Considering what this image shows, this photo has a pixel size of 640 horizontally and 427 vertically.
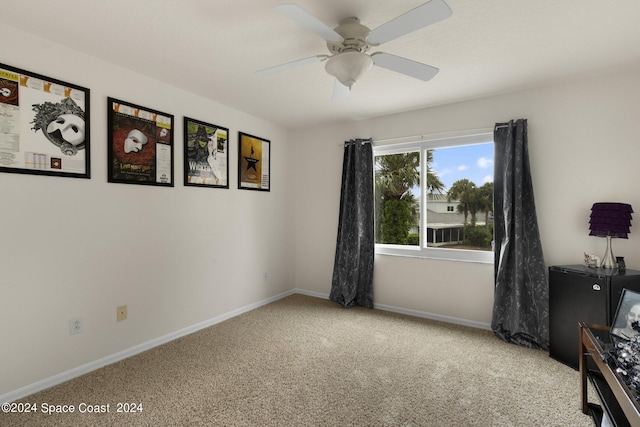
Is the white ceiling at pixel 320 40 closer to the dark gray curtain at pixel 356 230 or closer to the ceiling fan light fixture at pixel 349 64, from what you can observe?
the ceiling fan light fixture at pixel 349 64

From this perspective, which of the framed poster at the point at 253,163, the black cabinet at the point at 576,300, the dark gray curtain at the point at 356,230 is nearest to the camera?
the black cabinet at the point at 576,300

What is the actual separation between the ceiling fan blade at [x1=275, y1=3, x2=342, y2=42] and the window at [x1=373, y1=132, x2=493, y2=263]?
2210 mm

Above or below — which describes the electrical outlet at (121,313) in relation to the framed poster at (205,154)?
below

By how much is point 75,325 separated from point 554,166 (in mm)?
4192

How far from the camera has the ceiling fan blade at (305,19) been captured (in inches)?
55.0

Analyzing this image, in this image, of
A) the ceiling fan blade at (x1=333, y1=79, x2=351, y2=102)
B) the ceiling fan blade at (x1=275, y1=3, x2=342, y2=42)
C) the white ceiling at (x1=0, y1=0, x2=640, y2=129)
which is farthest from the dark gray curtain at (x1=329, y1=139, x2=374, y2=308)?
the ceiling fan blade at (x1=275, y1=3, x2=342, y2=42)

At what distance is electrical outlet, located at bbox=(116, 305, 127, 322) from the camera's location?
2570 millimetres

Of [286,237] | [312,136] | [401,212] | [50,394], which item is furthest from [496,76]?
[50,394]

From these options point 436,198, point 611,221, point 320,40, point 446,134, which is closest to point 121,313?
point 320,40

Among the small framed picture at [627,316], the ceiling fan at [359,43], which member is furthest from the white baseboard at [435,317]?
the ceiling fan at [359,43]

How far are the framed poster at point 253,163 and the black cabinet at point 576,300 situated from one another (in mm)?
3139

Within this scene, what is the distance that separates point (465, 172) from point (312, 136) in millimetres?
2046

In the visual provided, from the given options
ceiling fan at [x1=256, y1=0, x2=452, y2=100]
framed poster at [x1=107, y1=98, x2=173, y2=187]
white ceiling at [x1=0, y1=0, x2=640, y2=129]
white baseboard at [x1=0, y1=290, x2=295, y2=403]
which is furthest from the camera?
framed poster at [x1=107, y1=98, x2=173, y2=187]

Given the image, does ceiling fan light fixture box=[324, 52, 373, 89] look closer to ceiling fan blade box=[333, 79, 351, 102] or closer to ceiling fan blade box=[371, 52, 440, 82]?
ceiling fan blade box=[371, 52, 440, 82]
